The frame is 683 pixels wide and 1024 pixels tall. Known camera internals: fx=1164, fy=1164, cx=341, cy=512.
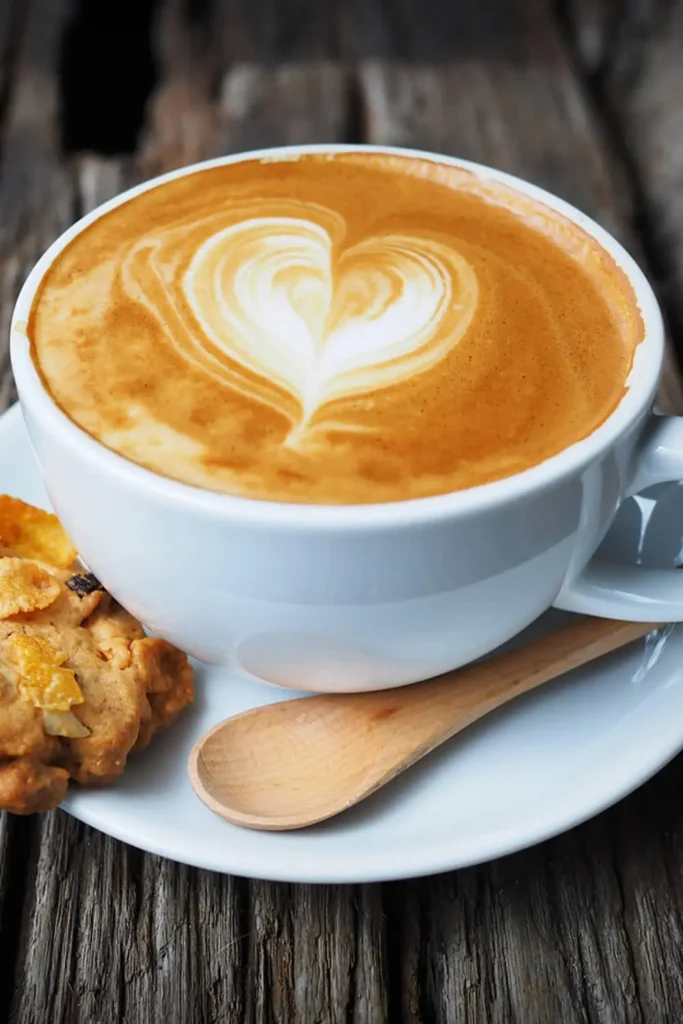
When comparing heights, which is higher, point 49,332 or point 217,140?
point 49,332

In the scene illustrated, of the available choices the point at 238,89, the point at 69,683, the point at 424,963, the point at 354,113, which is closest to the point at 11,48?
the point at 238,89

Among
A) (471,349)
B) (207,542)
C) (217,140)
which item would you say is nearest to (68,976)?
(207,542)

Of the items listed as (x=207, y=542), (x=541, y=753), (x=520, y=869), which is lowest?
(x=520, y=869)

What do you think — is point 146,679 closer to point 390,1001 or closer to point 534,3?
point 390,1001

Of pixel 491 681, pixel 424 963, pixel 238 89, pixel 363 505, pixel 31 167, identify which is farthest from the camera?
pixel 238 89

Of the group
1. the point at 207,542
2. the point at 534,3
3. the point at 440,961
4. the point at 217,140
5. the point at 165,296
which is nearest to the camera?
the point at 207,542

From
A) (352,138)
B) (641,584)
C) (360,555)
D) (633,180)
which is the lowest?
(633,180)

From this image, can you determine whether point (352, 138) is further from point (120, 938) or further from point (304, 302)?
point (120, 938)

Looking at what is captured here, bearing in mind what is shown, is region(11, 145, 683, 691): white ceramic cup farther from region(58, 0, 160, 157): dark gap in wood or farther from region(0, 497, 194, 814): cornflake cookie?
region(58, 0, 160, 157): dark gap in wood
